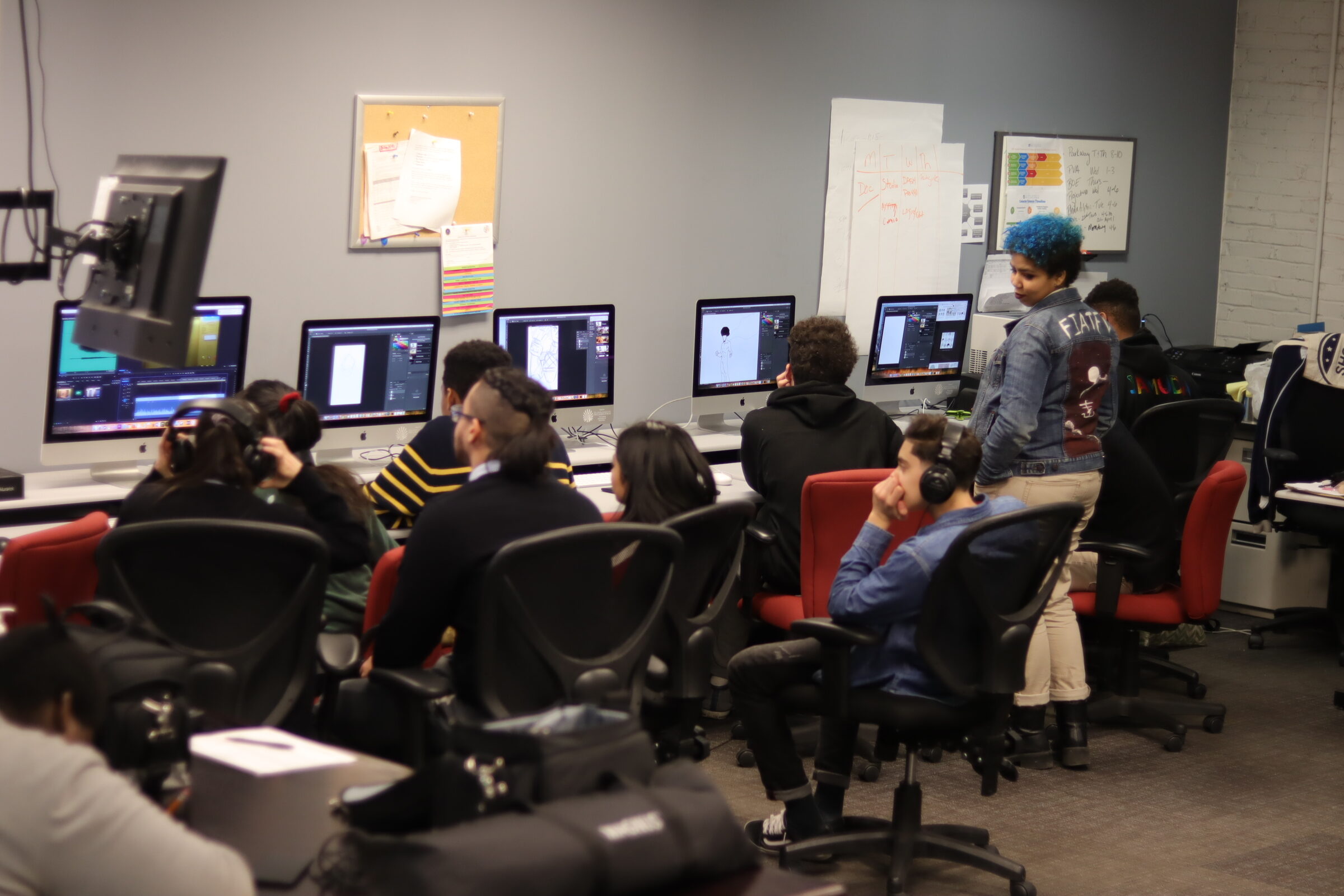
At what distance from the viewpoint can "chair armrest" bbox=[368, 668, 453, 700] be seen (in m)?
2.59

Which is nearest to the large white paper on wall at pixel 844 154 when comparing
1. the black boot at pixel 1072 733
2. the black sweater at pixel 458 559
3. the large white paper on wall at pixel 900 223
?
the large white paper on wall at pixel 900 223

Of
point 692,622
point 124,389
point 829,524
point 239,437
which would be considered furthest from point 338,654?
point 124,389

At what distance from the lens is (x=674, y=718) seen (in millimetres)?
3184

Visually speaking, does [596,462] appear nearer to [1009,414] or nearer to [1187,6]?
[1009,414]

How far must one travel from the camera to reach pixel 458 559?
8.43 ft

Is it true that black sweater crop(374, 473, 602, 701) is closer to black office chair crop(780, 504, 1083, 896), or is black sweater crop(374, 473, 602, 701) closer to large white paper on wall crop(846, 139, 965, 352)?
black office chair crop(780, 504, 1083, 896)

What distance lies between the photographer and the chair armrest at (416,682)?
2.59 meters

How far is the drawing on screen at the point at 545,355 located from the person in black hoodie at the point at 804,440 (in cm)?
85

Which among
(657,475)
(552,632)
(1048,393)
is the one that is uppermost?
(1048,393)

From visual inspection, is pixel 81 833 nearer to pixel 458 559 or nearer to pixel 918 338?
pixel 458 559

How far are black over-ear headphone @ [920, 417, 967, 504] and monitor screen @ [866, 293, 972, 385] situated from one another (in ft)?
8.01

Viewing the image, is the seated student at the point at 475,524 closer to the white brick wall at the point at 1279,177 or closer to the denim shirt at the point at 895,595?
the denim shirt at the point at 895,595

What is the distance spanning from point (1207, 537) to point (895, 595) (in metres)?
1.62

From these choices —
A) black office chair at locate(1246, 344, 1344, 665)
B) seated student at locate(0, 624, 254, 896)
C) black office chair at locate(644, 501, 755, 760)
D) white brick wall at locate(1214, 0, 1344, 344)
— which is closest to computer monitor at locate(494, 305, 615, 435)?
black office chair at locate(644, 501, 755, 760)
